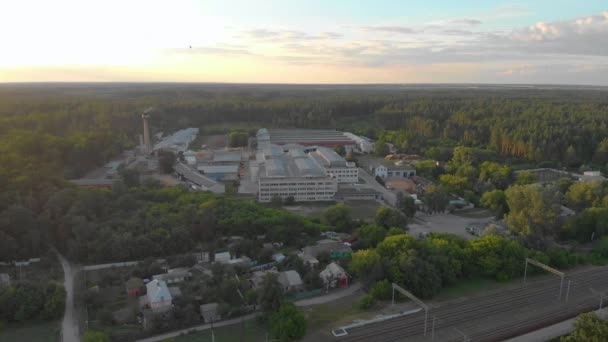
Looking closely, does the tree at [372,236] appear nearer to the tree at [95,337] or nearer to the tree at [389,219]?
the tree at [389,219]

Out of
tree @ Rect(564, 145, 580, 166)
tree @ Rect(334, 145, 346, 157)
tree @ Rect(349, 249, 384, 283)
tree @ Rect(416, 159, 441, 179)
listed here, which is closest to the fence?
tree @ Rect(349, 249, 384, 283)

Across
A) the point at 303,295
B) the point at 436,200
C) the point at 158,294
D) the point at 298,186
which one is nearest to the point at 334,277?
the point at 303,295

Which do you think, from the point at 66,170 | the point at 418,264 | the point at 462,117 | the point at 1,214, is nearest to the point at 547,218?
the point at 418,264

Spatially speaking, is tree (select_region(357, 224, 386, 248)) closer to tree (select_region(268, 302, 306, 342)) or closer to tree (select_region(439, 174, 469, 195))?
tree (select_region(268, 302, 306, 342))

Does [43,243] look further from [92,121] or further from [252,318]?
[92,121]

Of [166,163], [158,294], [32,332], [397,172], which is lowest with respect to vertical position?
[32,332]

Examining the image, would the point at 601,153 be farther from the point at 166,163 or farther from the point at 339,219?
the point at 166,163
